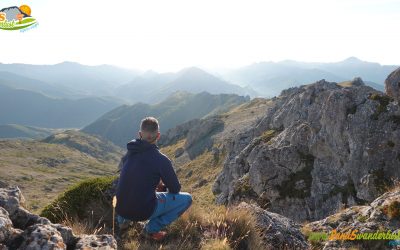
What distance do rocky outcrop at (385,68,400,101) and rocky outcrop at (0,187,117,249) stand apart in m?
27.9

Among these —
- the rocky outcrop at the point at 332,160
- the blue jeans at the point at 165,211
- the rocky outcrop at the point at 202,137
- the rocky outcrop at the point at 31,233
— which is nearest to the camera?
the rocky outcrop at the point at 31,233

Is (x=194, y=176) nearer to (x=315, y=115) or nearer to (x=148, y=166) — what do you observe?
(x=315, y=115)

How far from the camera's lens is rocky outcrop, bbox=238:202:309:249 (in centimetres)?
1120

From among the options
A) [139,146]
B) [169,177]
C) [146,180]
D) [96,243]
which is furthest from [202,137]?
[96,243]

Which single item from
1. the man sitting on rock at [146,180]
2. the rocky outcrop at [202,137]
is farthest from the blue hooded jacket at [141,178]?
the rocky outcrop at [202,137]

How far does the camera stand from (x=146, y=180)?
9594mm

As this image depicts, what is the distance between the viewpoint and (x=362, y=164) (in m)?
26.0

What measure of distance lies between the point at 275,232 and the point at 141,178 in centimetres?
514

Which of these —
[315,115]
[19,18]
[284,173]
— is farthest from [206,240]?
[19,18]

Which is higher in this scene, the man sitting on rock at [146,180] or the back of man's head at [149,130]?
the back of man's head at [149,130]

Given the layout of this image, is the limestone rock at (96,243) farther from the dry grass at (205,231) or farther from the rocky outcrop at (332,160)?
the rocky outcrop at (332,160)

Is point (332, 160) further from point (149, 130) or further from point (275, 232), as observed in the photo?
point (149, 130)

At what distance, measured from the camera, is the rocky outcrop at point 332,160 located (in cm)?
2497

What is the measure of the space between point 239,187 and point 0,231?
1201 inches
